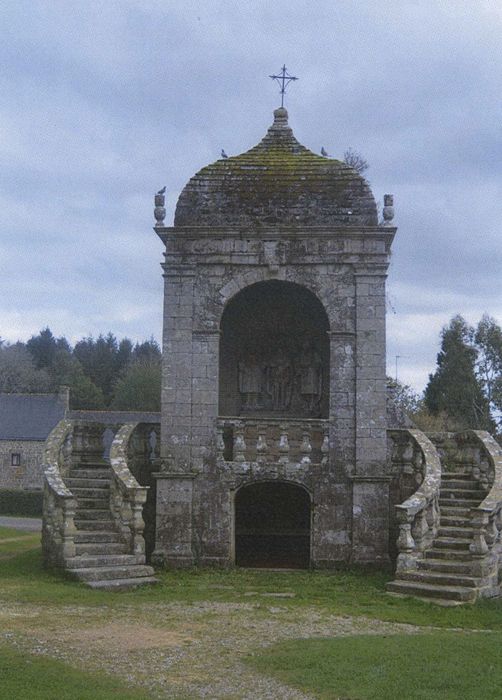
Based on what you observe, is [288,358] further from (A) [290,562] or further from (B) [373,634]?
(B) [373,634]

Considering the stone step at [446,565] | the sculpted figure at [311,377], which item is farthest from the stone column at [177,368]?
the stone step at [446,565]

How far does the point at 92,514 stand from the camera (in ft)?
46.5

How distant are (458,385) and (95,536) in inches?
1151

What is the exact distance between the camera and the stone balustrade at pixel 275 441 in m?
15.0

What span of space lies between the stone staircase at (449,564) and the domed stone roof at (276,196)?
194 inches

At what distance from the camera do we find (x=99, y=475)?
1538 centimetres

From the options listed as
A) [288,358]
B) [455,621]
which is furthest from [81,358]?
[455,621]

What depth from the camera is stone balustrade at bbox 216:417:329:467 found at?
14977 mm

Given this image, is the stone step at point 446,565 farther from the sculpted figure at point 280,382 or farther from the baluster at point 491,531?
the sculpted figure at point 280,382

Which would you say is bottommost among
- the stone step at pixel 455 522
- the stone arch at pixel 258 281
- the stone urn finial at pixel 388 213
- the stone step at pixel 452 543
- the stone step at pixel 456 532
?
the stone step at pixel 452 543

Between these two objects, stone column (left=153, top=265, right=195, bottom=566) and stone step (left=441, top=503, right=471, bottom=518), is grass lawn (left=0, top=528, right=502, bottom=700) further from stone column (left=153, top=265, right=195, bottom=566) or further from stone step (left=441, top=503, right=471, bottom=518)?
stone step (left=441, top=503, right=471, bottom=518)

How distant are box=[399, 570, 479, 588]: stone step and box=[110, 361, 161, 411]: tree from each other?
39391mm

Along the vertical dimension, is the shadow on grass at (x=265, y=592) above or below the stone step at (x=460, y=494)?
below

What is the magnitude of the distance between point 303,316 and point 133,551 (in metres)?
6.33
